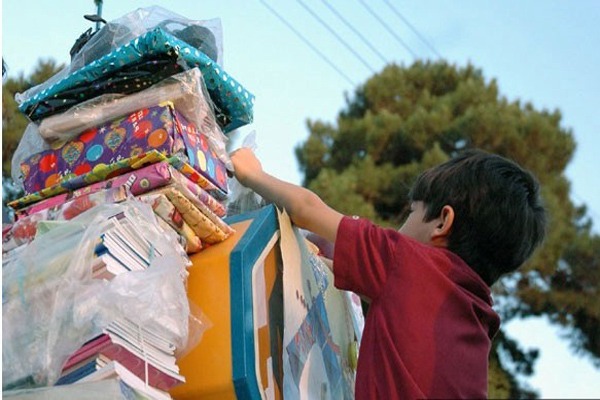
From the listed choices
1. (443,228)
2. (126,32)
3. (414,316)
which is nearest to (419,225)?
(443,228)

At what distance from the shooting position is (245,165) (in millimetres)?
1997

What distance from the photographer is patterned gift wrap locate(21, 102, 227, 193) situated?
71.7 inches

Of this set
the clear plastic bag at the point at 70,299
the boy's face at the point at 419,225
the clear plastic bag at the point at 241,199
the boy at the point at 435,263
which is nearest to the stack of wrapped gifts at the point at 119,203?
the clear plastic bag at the point at 70,299

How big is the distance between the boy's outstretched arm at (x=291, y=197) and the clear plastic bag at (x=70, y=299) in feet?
1.11

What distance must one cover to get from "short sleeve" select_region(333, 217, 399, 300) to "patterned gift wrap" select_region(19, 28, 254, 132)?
0.54 m

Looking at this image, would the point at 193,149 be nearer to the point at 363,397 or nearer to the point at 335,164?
the point at 363,397

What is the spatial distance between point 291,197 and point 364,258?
28 centimetres

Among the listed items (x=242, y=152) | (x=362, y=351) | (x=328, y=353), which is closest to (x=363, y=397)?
(x=362, y=351)

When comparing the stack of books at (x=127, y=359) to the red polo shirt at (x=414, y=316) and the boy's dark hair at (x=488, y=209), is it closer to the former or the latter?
the red polo shirt at (x=414, y=316)

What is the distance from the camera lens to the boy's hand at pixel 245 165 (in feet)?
6.48

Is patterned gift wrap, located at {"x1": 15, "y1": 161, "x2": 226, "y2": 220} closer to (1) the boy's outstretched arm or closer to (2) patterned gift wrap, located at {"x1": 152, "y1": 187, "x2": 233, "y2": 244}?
(2) patterned gift wrap, located at {"x1": 152, "y1": 187, "x2": 233, "y2": 244}

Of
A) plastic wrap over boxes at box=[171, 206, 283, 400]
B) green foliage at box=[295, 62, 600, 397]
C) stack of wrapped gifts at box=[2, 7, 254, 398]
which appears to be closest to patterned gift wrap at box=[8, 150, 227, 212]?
stack of wrapped gifts at box=[2, 7, 254, 398]

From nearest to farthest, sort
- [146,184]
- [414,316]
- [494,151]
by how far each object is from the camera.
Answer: [414,316] < [146,184] < [494,151]

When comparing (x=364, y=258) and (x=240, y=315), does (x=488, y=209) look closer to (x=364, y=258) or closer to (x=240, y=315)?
(x=364, y=258)
